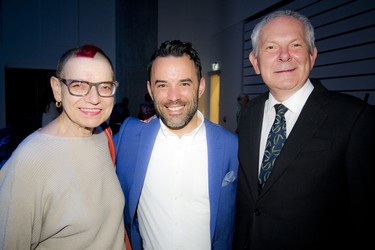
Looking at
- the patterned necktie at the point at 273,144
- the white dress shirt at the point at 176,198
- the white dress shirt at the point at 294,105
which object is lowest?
the white dress shirt at the point at 176,198

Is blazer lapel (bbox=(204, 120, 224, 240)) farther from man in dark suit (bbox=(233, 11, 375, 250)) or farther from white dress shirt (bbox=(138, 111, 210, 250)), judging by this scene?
man in dark suit (bbox=(233, 11, 375, 250))

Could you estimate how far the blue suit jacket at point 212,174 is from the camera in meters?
1.81

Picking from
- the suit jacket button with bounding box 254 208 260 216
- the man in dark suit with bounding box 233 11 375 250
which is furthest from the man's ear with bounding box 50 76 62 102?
the suit jacket button with bounding box 254 208 260 216

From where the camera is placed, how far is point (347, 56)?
14.8 feet

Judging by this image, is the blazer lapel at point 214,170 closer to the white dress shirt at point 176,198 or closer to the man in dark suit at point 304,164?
the white dress shirt at point 176,198

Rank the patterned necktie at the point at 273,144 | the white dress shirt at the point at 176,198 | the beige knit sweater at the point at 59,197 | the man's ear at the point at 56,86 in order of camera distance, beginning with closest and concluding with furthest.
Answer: the beige knit sweater at the point at 59,197, the man's ear at the point at 56,86, the patterned necktie at the point at 273,144, the white dress shirt at the point at 176,198

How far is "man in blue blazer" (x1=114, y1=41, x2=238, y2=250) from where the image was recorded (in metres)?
1.79

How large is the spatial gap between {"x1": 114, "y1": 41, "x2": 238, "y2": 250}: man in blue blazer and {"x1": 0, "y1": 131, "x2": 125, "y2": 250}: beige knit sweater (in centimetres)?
27

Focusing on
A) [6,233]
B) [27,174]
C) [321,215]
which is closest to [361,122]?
[321,215]

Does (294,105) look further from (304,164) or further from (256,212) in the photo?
(256,212)

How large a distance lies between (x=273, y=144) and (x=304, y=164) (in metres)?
0.23

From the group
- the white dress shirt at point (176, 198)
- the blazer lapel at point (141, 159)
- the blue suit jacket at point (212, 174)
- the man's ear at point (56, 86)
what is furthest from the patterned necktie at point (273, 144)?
the man's ear at point (56, 86)

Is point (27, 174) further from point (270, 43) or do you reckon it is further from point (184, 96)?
point (270, 43)

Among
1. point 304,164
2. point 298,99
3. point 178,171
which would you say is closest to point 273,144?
point 304,164
